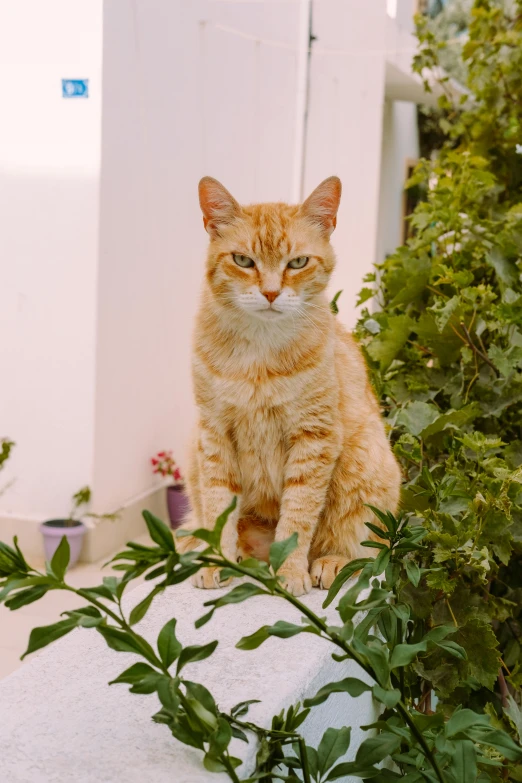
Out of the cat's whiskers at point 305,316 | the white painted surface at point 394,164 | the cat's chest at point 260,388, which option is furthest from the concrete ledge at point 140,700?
the white painted surface at point 394,164

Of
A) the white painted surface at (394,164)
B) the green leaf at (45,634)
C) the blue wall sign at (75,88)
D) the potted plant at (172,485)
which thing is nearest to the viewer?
the green leaf at (45,634)

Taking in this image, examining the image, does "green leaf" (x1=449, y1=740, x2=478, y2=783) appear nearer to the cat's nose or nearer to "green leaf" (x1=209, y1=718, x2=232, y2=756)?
"green leaf" (x1=209, y1=718, x2=232, y2=756)

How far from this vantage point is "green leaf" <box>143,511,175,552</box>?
0.52 m

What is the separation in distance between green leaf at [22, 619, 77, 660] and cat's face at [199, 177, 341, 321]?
0.72m

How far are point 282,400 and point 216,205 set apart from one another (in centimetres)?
33

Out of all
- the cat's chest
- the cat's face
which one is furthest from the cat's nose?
the cat's chest

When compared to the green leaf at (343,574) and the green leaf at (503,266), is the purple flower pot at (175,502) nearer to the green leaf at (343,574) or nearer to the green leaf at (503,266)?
the green leaf at (503,266)

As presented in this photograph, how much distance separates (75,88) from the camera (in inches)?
126

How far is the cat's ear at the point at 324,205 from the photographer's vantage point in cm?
121

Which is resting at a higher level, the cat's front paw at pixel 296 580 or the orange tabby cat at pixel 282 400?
the orange tabby cat at pixel 282 400

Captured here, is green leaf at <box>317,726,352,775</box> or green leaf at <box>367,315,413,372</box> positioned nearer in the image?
green leaf at <box>317,726,352,775</box>

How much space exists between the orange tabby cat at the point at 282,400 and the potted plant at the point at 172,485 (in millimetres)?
2592

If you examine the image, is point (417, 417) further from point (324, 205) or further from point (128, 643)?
point (128, 643)

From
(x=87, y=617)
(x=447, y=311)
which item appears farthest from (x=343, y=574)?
(x=447, y=311)
